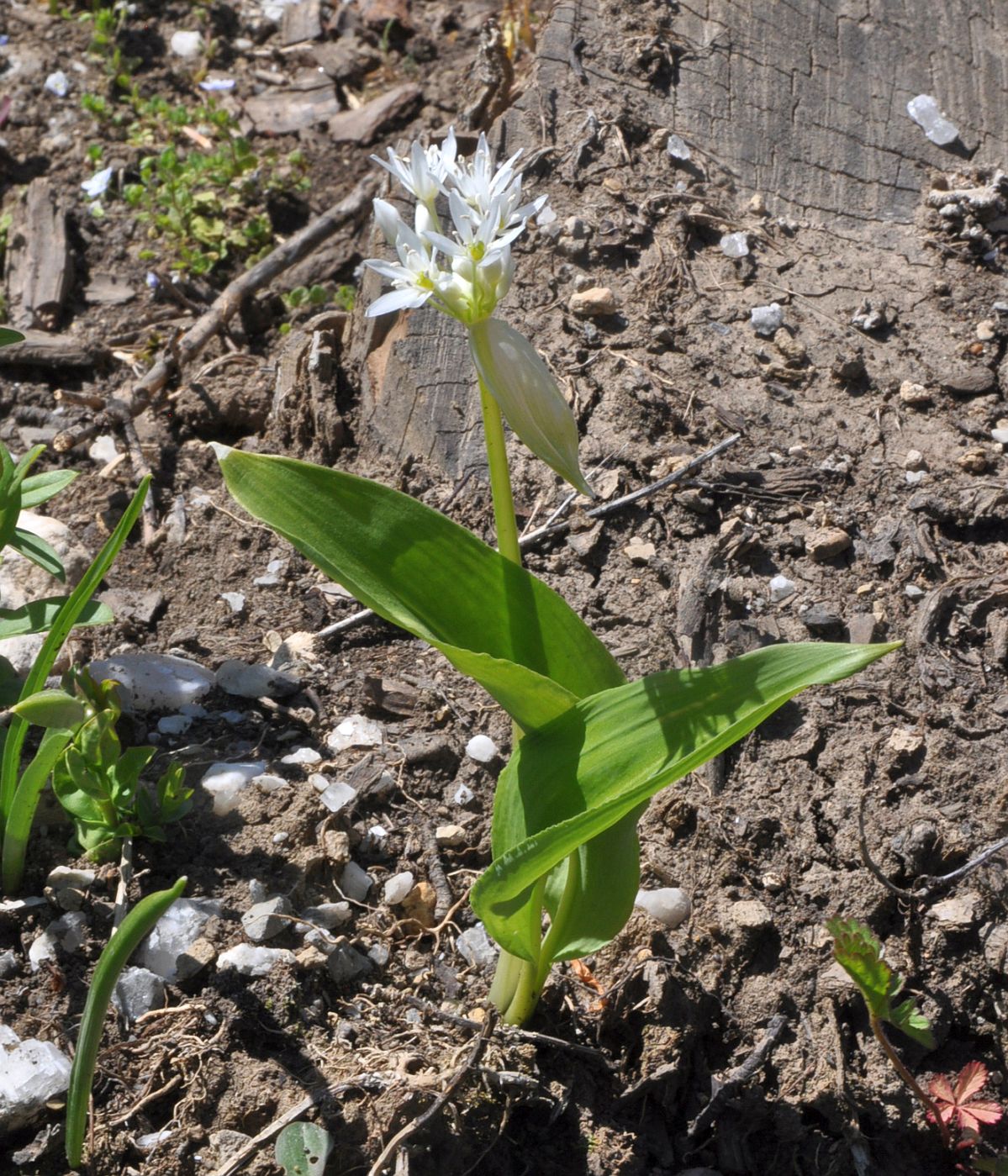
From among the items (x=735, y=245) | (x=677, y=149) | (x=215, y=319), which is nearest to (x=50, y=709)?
(x=215, y=319)

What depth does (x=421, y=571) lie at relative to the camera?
4.21 feet

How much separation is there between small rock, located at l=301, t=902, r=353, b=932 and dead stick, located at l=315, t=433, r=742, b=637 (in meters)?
0.61

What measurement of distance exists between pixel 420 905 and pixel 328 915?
0.50ft

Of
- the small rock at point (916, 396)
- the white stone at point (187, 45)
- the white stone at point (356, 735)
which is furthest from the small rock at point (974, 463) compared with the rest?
the white stone at point (187, 45)

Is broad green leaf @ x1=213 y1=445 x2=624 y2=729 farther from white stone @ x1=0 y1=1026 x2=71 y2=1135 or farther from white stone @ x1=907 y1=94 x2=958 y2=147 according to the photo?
white stone @ x1=907 y1=94 x2=958 y2=147

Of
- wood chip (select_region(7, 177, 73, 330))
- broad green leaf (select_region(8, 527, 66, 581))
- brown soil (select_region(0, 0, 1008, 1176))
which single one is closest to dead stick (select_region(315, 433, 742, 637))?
brown soil (select_region(0, 0, 1008, 1176))

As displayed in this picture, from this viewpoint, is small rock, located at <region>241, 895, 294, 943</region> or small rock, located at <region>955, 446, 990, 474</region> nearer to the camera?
small rock, located at <region>241, 895, 294, 943</region>

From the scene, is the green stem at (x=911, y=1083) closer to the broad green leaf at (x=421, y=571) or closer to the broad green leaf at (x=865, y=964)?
the broad green leaf at (x=865, y=964)

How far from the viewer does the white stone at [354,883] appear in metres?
1.72

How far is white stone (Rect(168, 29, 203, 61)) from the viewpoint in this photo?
150 inches

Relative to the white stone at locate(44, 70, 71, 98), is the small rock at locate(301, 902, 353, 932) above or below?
below

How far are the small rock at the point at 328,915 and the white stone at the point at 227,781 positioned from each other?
23 cm

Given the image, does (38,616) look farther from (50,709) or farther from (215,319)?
(215,319)

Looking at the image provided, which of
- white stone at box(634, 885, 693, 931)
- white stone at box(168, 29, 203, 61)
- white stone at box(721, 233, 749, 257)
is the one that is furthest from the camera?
white stone at box(168, 29, 203, 61)
